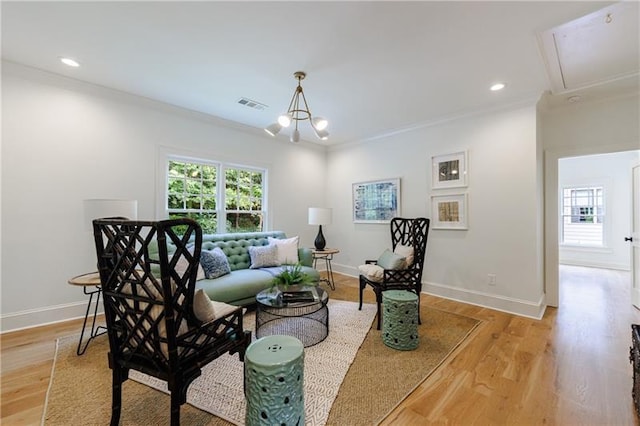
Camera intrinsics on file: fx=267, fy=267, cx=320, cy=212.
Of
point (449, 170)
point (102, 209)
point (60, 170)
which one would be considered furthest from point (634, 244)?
point (60, 170)

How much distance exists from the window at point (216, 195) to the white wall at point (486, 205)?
2.33 m

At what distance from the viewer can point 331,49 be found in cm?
240

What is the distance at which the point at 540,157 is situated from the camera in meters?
3.55

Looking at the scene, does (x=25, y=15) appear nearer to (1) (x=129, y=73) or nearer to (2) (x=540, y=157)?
(1) (x=129, y=73)

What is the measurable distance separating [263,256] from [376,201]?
90.7 inches

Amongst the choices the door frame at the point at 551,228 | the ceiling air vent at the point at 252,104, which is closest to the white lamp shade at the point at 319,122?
the ceiling air vent at the point at 252,104

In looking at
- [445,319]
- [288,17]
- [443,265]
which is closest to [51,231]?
[288,17]

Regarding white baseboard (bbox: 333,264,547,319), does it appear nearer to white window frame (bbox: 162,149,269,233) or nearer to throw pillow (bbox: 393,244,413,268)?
throw pillow (bbox: 393,244,413,268)

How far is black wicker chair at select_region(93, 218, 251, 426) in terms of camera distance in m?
1.30

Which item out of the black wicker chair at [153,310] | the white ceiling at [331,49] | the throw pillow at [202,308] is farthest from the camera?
the white ceiling at [331,49]

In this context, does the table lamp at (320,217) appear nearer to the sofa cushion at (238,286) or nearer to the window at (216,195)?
the window at (216,195)

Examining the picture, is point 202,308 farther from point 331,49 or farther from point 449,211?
point 449,211

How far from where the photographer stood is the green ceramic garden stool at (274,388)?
132cm

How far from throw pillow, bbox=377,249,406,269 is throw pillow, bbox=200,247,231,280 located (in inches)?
77.1
